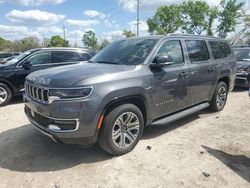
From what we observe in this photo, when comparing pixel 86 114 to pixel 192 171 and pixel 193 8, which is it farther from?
pixel 193 8

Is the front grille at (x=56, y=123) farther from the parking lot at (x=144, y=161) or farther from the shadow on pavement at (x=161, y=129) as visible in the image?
the shadow on pavement at (x=161, y=129)

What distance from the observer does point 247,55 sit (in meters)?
10.4

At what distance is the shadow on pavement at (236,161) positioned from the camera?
3693mm

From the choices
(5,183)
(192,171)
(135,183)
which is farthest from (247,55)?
(5,183)

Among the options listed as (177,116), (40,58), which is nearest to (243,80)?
(177,116)

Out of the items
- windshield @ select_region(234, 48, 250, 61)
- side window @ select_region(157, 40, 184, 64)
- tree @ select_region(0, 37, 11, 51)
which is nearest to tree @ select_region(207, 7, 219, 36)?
windshield @ select_region(234, 48, 250, 61)

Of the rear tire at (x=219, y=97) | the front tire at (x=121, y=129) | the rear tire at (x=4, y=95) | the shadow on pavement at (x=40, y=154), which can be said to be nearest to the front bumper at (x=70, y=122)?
the front tire at (x=121, y=129)

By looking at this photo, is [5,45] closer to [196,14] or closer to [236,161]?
[196,14]

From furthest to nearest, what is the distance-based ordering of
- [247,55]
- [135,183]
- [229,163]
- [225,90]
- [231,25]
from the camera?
[231,25], [247,55], [225,90], [229,163], [135,183]

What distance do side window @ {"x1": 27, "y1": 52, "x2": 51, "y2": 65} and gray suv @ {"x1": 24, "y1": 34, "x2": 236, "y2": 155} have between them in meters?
3.89

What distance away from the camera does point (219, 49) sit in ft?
21.1

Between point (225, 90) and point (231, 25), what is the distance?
34.9 m

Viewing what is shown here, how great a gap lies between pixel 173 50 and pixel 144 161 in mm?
2223

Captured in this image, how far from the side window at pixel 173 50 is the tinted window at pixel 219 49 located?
56.5 inches
